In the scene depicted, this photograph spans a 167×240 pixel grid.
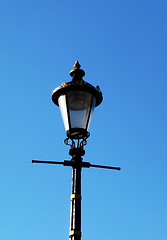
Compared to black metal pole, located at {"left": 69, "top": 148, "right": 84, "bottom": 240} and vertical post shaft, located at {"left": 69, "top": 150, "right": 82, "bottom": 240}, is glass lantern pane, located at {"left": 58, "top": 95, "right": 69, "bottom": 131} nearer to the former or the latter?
black metal pole, located at {"left": 69, "top": 148, "right": 84, "bottom": 240}

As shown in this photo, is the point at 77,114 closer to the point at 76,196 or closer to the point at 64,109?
the point at 64,109

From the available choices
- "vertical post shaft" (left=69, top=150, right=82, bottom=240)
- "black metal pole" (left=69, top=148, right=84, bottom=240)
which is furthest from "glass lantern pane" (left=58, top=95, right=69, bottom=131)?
"vertical post shaft" (left=69, top=150, right=82, bottom=240)

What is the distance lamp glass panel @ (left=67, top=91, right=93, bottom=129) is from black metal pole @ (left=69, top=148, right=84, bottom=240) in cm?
42

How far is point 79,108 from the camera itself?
21.5ft

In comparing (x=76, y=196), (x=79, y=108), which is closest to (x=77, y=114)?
(x=79, y=108)

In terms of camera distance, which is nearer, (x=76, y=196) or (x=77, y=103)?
(x=76, y=196)

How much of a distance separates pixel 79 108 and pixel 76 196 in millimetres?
1368

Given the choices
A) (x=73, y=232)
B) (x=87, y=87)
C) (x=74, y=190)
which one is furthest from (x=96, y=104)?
(x=73, y=232)

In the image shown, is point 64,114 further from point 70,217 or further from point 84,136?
point 70,217

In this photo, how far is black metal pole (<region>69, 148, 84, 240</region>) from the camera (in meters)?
5.79

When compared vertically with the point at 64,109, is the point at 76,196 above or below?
below

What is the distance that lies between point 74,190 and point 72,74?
7.06 feet

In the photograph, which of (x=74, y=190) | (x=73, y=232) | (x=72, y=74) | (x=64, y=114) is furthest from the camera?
(x=72, y=74)

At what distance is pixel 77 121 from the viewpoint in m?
6.53
